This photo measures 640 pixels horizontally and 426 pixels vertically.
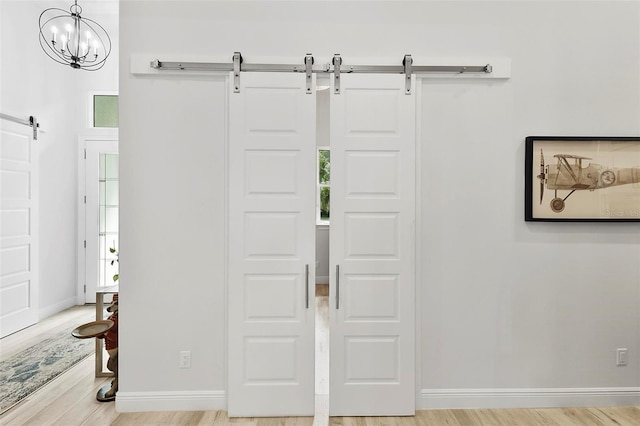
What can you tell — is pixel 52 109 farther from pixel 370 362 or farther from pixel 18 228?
pixel 370 362

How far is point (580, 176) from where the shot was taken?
2.51m

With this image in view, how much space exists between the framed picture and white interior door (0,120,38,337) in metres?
4.63

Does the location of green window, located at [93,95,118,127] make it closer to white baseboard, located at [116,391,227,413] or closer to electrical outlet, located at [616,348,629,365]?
white baseboard, located at [116,391,227,413]

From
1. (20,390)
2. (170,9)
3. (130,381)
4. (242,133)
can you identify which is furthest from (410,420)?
(170,9)

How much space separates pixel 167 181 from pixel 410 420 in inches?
83.2

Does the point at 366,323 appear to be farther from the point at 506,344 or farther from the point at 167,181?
the point at 167,181

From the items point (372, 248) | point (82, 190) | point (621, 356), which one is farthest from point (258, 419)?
point (82, 190)

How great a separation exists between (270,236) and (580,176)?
6.64 feet

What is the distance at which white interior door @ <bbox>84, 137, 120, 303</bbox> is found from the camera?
488cm

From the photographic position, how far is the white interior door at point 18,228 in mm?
3840

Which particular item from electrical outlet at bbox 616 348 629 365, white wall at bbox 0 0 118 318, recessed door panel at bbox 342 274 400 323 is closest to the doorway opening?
recessed door panel at bbox 342 274 400 323

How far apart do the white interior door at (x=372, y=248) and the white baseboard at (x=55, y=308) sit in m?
3.70

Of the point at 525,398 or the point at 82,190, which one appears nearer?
the point at 525,398

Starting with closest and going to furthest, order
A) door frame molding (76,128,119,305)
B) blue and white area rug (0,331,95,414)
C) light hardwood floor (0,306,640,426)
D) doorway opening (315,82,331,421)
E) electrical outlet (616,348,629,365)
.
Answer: light hardwood floor (0,306,640,426) < electrical outlet (616,348,629,365) < blue and white area rug (0,331,95,414) < doorway opening (315,82,331,421) < door frame molding (76,128,119,305)
